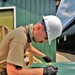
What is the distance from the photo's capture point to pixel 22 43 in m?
1.42

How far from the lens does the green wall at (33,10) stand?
5.73 m

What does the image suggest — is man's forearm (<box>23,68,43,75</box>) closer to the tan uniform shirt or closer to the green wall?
the tan uniform shirt

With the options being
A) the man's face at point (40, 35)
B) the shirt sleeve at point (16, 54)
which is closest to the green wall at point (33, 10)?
the man's face at point (40, 35)

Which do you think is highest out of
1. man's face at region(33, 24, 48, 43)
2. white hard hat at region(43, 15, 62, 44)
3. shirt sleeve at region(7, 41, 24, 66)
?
white hard hat at region(43, 15, 62, 44)

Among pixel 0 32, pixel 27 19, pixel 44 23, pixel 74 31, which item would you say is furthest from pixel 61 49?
pixel 44 23

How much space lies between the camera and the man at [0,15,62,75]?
1.40m

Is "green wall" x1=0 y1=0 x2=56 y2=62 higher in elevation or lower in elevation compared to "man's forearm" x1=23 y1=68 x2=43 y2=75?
higher

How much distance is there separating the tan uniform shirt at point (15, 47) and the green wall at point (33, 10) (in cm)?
419

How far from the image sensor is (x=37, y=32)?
153 cm

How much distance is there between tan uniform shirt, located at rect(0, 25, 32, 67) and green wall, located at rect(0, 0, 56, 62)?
4.19 meters

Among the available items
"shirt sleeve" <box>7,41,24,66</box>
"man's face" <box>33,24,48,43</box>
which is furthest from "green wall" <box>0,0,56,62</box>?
"shirt sleeve" <box>7,41,24,66</box>

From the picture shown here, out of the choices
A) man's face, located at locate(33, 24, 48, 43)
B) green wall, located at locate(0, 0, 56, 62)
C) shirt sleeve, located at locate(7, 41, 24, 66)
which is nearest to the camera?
shirt sleeve, located at locate(7, 41, 24, 66)

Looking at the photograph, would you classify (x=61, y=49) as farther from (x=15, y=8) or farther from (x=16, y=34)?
(x=16, y=34)

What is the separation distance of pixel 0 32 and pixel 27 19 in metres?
1.14
